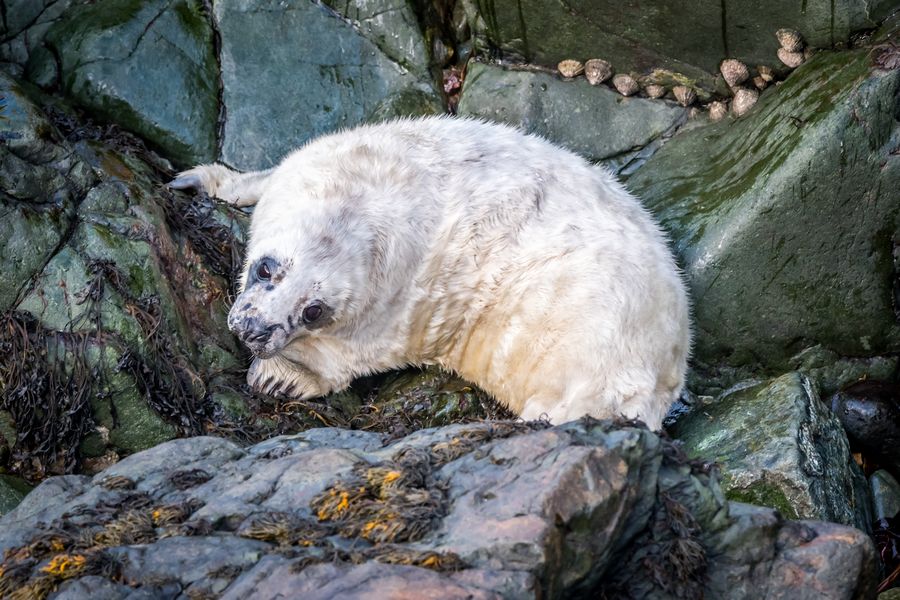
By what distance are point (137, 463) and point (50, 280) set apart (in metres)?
1.56

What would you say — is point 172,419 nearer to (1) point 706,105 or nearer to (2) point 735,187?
(2) point 735,187

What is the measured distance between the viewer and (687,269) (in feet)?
20.1

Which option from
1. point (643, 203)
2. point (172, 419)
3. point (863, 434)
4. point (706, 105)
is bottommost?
point (863, 434)

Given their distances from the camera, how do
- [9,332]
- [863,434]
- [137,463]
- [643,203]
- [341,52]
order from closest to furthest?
[137,463] < [9,332] < [863,434] < [643,203] < [341,52]

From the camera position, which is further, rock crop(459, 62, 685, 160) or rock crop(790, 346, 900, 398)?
rock crop(459, 62, 685, 160)

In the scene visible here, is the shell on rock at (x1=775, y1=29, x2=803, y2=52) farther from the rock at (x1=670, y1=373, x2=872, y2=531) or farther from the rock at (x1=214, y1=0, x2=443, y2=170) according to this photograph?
the rock at (x1=214, y1=0, x2=443, y2=170)

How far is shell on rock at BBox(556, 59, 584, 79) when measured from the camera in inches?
271

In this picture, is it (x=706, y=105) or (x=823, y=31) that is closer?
(x=823, y=31)

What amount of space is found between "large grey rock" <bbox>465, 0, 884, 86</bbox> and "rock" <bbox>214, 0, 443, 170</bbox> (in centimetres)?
54

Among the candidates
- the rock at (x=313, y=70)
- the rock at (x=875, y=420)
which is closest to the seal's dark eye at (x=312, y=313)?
the rock at (x=313, y=70)

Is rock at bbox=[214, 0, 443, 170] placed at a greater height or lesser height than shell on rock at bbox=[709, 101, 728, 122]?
greater

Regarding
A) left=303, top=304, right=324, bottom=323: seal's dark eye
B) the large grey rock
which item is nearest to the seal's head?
left=303, top=304, right=324, bottom=323: seal's dark eye

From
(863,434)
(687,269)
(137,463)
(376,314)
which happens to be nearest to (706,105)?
(687,269)

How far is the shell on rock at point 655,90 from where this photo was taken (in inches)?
269
